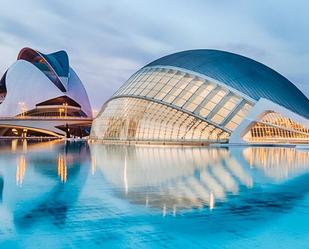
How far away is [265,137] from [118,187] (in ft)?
106

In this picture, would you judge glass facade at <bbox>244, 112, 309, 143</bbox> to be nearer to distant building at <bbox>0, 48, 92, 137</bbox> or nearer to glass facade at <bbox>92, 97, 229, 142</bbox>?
glass facade at <bbox>92, 97, 229, 142</bbox>

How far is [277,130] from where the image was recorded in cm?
4112

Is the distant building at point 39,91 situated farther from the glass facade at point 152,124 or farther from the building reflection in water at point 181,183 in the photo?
the building reflection in water at point 181,183

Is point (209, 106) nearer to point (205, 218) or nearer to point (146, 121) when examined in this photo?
point (146, 121)

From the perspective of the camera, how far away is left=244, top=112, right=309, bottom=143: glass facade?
40.7m

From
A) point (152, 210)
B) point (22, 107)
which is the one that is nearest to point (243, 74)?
point (152, 210)

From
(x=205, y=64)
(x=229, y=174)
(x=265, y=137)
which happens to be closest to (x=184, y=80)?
(x=205, y=64)

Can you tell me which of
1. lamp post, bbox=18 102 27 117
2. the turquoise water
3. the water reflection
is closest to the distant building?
lamp post, bbox=18 102 27 117

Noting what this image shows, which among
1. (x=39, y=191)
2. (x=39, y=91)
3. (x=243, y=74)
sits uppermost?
(x=39, y=91)

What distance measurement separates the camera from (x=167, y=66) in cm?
4412

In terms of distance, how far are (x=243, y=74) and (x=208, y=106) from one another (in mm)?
6423

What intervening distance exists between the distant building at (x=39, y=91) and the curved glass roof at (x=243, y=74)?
131ft

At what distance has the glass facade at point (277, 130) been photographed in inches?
1602

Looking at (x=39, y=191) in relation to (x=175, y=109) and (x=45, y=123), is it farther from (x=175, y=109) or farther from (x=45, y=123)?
(x=45, y=123)
